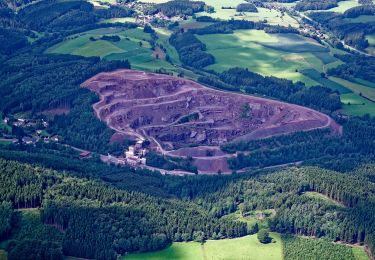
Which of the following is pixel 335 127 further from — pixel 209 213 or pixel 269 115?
pixel 209 213

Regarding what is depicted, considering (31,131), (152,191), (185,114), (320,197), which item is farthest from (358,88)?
(152,191)

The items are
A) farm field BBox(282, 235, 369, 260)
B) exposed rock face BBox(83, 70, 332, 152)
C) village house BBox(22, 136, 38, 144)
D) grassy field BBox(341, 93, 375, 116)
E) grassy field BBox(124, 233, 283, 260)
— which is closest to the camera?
grassy field BBox(124, 233, 283, 260)

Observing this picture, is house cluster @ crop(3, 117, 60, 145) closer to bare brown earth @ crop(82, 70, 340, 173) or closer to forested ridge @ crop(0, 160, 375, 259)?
bare brown earth @ crop(82, 70, 340, 173)

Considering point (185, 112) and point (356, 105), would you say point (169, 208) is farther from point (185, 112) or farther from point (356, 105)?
point (356, 105)

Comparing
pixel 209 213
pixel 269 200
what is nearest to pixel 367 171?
pixel 269 200

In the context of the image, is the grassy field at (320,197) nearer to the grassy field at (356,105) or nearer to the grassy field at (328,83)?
the grassy field at (356,105)

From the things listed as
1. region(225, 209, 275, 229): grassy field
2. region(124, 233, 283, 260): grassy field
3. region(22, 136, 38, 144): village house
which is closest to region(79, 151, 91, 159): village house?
region(22, 136, 38, 144): village house
